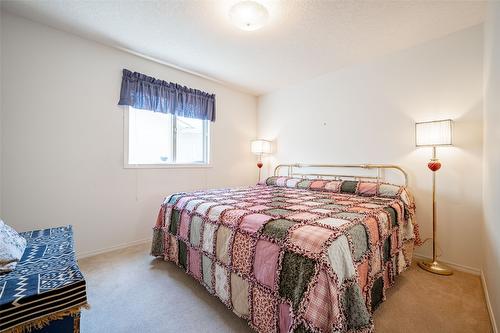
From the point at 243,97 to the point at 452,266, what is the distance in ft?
12.4

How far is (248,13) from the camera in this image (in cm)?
184

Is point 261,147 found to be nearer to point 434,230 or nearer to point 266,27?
point 266,27

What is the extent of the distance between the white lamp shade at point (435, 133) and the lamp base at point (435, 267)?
1.21m

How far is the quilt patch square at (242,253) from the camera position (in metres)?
1.44

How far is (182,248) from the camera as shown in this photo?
2.12 meters

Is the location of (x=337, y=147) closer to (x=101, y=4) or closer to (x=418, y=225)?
(x=418, y=225)

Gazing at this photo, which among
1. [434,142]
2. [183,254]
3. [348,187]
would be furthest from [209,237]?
[434,142]

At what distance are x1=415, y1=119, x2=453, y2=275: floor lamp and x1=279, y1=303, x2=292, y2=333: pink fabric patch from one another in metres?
1.89

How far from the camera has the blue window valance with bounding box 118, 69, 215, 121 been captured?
2781 mm

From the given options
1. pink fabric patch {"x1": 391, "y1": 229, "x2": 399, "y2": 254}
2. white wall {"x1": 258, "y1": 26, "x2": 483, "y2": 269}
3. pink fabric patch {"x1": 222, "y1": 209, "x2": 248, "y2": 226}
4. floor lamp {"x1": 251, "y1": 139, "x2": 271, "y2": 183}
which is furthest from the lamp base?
floor lamp {"x1": 251, "y1": 139, "x2": 271, "y2": 183}

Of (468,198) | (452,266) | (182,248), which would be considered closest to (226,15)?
(182,248)

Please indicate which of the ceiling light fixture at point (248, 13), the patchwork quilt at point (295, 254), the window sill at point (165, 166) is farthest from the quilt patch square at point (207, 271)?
the ceiling light fixture at point (248, 13)

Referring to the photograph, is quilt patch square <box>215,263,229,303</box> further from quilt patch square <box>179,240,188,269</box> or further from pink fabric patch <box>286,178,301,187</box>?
pink fabric patch <box>286,178,301,187</box>

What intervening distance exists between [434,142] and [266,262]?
2.08 m
